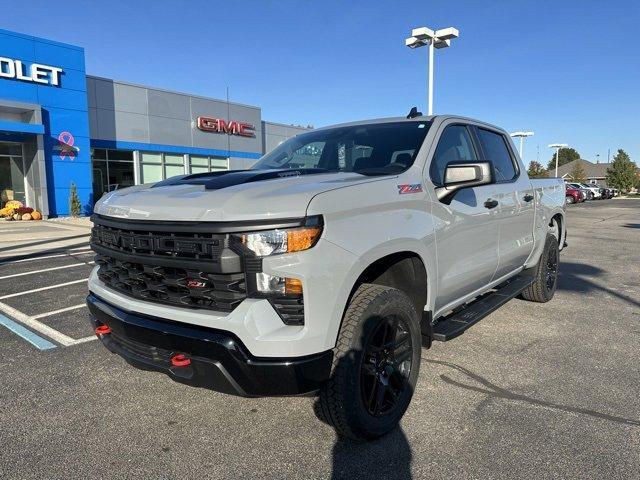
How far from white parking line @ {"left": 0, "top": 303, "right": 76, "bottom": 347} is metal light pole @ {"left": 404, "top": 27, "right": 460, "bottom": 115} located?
14.4m

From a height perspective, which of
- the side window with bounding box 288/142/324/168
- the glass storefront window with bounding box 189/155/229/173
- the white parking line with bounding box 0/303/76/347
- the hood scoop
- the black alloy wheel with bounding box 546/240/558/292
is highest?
the glass storefront window with bounding box 189/155/229/173

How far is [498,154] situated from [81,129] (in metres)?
19.4

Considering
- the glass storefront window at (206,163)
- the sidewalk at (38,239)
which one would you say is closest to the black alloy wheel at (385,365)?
the sidewalk at (38,239)

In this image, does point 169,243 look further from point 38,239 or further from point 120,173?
point 120,173

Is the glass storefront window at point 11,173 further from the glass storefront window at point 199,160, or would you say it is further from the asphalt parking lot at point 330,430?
the asphalt parking lot at point 330,430

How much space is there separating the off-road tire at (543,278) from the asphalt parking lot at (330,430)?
0.77 meters

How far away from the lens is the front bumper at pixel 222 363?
7.41 ft

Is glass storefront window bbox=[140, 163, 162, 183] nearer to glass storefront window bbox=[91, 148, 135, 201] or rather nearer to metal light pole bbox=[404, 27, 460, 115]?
glass storefront window bbox=[91, 148, 135, 201]

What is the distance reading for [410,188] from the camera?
3006 mm

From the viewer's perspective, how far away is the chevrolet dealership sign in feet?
58.0

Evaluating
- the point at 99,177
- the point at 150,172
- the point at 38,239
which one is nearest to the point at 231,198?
the point at 38,239

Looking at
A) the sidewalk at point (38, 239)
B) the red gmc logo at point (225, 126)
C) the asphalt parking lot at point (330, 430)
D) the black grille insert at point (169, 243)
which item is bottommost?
the asphalt parking lot at point (330, 430)

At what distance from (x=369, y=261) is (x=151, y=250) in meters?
1.15

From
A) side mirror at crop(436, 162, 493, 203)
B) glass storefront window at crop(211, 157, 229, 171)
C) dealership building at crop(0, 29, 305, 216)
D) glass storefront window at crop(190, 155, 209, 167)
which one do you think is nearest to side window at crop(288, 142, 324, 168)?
side mirror at crop(436, 162, 493, 203)
